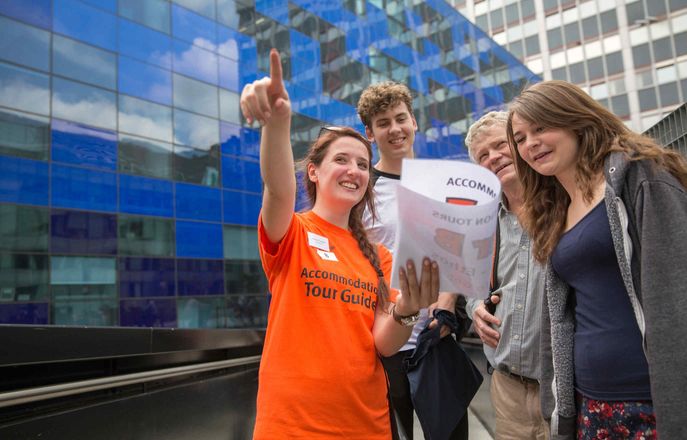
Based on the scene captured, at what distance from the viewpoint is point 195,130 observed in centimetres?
1723

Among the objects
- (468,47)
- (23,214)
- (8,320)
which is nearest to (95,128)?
(23,214)

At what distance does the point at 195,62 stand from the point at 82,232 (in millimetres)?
7353

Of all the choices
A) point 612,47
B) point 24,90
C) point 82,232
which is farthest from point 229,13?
point 612,47

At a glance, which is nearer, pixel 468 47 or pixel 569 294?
pixel 569 294

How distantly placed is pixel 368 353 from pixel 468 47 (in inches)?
1326

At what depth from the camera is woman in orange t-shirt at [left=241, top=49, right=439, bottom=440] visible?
5.18 feet

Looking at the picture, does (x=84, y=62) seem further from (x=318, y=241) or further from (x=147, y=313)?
(x=318, y=241)

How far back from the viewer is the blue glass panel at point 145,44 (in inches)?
627

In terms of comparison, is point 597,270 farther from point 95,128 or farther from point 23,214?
point 95,128

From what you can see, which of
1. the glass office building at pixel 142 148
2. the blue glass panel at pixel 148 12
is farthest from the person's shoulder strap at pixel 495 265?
the blue glass panel at pixel 148 12

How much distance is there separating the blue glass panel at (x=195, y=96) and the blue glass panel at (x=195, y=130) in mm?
269

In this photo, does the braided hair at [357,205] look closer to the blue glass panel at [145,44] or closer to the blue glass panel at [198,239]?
the blue glass panel at [198,239]

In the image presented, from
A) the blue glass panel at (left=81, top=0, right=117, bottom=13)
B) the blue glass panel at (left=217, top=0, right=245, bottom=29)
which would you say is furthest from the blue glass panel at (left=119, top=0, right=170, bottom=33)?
the blue glass panel at (left=217, top=0, right=245, bottom=29)

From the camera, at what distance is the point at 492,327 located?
7.91ft
